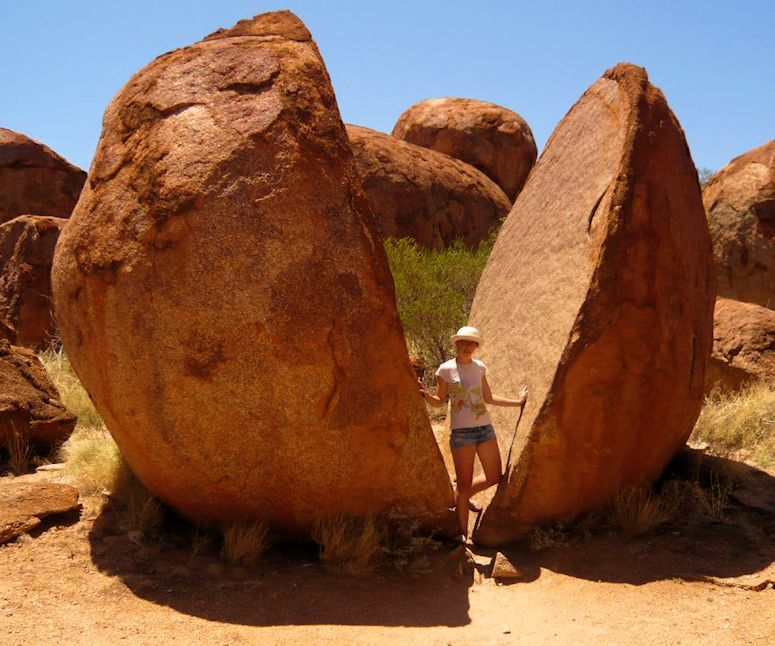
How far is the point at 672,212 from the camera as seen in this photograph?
459cm

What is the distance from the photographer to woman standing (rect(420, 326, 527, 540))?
14.9 feet

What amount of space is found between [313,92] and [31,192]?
9.37m

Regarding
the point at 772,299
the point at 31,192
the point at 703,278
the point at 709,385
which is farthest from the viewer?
the point at 31,192

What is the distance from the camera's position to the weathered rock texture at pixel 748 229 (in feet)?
34.4

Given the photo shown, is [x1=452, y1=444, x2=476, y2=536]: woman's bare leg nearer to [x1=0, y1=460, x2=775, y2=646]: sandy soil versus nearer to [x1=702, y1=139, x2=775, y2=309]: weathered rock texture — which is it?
[x1=0, y1=460, x2=775, y2=646]: sandy soil

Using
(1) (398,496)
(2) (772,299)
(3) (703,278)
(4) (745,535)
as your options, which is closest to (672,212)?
(3) (703,278)

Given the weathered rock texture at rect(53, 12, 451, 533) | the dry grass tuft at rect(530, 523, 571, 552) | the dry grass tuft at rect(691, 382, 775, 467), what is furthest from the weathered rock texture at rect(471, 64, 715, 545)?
the dry grass tuft at rect(691, 382, 775, 467)

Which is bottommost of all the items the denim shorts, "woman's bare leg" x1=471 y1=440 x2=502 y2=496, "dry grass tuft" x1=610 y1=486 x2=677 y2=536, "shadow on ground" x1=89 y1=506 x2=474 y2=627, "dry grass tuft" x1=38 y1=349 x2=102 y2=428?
"shadow on ground" x1=89 y1=506 x2=474 y2=627

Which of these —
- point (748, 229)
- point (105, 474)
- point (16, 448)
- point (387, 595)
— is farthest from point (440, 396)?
point (748, 229)

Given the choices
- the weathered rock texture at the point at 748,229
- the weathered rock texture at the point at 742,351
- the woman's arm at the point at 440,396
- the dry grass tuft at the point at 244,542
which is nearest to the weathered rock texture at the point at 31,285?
the dry grass tuft at the point at 244,542

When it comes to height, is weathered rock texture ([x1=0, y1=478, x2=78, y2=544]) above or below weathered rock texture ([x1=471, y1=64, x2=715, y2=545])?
below

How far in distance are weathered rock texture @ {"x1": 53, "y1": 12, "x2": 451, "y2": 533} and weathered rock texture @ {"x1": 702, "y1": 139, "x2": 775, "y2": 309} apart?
749 cm

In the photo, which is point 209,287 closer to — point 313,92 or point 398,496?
point 313,92

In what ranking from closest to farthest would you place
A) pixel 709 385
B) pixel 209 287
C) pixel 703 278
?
pixel 209 287 < pixel 703 278 < pixel 709 385
